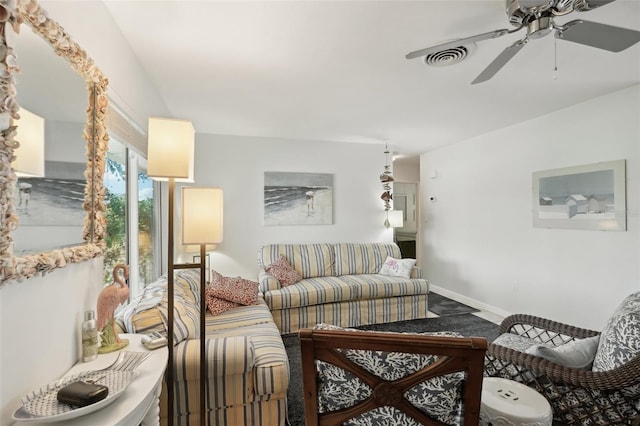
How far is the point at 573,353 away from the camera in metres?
1.58

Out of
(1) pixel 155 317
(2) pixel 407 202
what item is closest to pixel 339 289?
(1) pixel 155 317

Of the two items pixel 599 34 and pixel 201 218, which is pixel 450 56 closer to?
pixel 599 34

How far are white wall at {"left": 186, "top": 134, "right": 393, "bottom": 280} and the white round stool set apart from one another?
3.48 meters

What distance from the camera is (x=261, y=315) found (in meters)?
2.71

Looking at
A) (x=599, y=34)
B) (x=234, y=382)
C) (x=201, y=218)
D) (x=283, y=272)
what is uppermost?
(x=599, y=34)

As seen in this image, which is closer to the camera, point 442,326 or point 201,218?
point 201,218

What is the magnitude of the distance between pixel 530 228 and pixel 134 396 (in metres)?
4.15

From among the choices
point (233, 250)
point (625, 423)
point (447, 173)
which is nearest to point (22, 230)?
point (625, 423)

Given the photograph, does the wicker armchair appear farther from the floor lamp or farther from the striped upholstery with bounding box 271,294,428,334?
the striped upholstery with bounding box 271,294,428,334

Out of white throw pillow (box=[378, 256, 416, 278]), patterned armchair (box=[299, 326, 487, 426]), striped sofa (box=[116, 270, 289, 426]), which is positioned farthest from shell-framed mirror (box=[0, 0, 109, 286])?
white throw pillow (box=[378, 256, 416, 278])

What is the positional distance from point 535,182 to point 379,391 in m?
3.57

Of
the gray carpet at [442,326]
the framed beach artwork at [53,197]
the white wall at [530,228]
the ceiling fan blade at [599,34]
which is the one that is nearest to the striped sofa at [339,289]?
the gray carpet at [442,326]

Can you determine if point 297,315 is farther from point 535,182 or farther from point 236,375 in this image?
point 535,182

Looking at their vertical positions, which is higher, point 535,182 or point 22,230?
point 535,182
